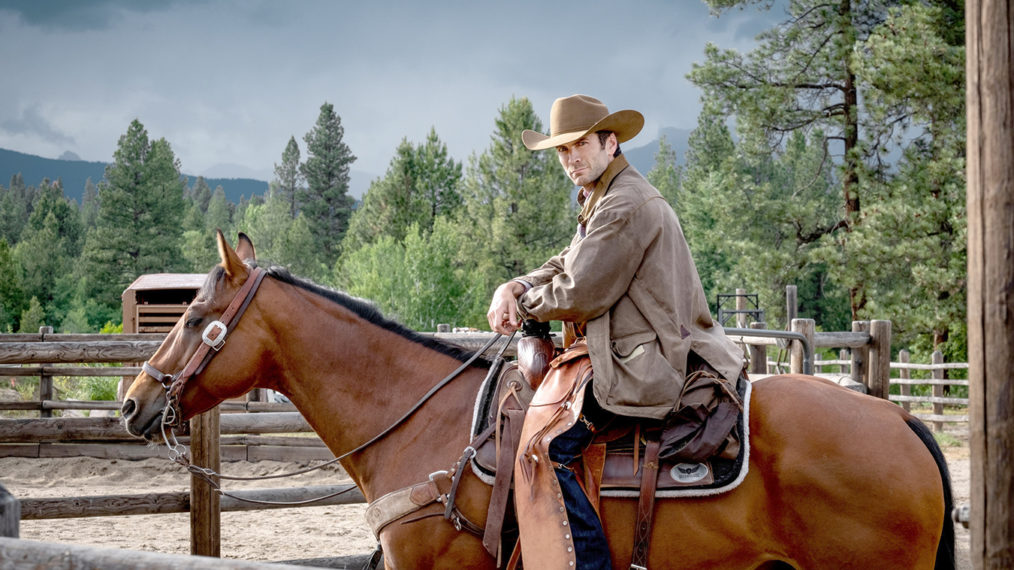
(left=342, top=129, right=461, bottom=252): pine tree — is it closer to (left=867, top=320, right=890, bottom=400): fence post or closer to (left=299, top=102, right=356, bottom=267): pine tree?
(left=299, top=102, right=356, bottom=267): pine tree

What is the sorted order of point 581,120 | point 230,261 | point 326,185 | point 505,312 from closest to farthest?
point 581,120 → point 505,312 → point 230,261 → point 326,185

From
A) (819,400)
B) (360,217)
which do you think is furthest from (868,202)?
(360,217)

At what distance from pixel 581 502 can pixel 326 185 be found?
57.1 meters

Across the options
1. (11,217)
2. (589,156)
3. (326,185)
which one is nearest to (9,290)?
(326,185)

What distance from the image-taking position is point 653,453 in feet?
8.50

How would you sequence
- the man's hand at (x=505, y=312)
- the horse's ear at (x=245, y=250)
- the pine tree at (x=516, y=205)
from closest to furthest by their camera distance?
1. the man's hand at (x=505, y=312)
2. the horse's ear at (x=245, y=250)
3. the pine tree at (x=516, y=205)

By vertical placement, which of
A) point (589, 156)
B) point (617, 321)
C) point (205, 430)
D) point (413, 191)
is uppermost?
point (413, 191)

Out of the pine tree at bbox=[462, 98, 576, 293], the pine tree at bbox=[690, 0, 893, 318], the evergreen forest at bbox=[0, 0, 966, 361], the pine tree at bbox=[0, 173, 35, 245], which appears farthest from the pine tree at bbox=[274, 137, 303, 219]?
the pine tree at bbox=[690, 0, 893, 318]

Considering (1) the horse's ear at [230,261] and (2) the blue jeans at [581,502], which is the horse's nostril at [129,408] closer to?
(1) the horse's ear at [230,261]

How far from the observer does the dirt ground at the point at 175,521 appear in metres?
6.15

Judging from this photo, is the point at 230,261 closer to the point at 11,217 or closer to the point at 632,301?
the point at 632,301

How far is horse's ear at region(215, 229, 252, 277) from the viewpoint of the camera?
2980 mm

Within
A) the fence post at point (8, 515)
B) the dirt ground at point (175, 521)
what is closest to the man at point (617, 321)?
the fence post at point (8, 515)

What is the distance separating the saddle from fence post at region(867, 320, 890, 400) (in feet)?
13.8
